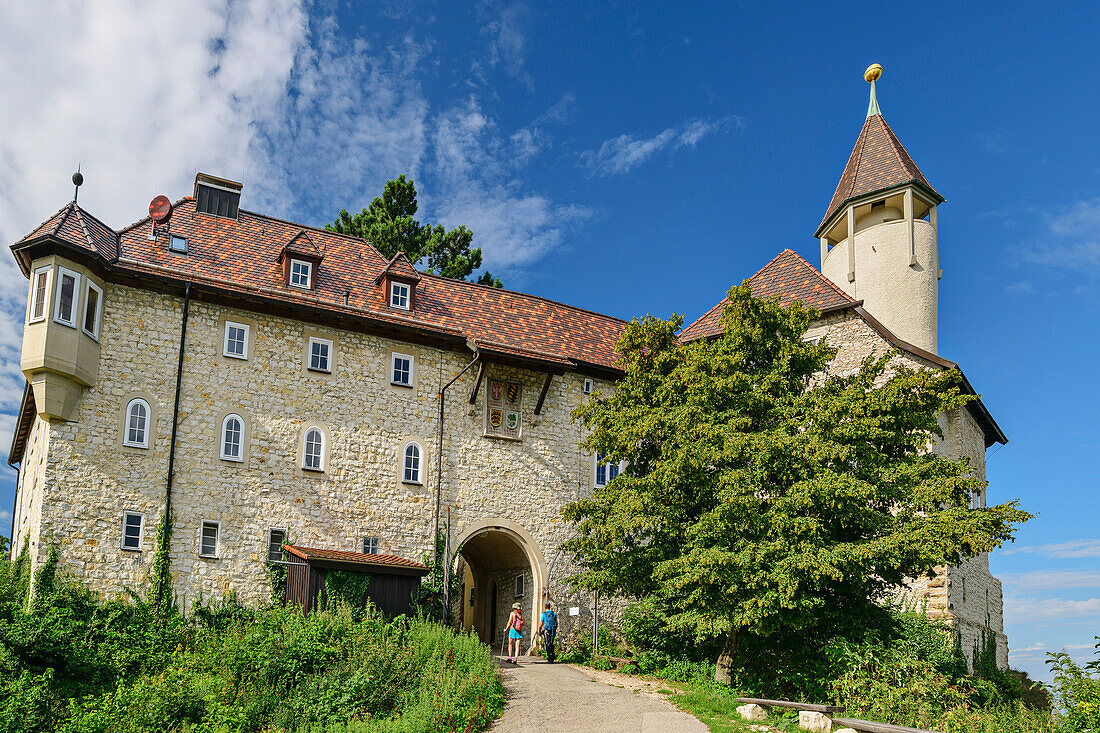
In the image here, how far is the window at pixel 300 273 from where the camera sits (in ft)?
80.9

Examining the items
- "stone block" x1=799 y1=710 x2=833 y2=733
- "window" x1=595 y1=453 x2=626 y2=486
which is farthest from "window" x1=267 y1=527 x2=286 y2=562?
"stone block" x1=799 y1=710 x2=833 y2=733

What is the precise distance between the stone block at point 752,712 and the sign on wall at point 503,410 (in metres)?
11.3

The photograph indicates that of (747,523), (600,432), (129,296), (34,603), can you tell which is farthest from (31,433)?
(747,523)

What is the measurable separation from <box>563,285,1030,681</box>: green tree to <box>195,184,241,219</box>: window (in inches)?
500

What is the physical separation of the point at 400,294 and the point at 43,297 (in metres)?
8.86

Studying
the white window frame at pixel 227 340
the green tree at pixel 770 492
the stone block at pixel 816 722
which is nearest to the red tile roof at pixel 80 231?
the white window frame at pixel 227 340

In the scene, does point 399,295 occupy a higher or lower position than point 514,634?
higher

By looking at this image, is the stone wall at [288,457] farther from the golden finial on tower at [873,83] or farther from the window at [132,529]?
the golden finial on tower at [873,83]

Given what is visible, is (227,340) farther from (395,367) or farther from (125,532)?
→ (125,532)

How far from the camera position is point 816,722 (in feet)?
50.9

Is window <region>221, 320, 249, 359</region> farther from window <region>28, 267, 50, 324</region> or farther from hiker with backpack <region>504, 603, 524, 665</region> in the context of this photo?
hiker with backpack <region>504, 603, 524, 665</region>

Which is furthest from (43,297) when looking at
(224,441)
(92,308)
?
(224,441)

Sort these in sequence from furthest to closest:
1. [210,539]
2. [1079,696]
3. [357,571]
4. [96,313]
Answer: [210,539] < [96,313] < [357,571] < [1079,696]

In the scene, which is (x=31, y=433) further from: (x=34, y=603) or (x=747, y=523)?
(x=747, y=523)
